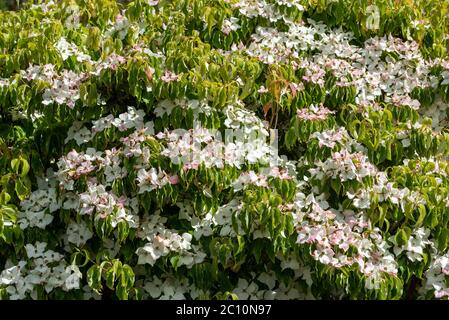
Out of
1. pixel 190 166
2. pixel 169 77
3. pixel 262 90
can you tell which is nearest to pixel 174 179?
pixel 190 166

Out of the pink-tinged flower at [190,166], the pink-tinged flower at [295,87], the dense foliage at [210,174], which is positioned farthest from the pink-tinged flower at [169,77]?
the pink-tinged flower at [295,87]

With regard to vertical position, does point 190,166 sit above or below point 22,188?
above

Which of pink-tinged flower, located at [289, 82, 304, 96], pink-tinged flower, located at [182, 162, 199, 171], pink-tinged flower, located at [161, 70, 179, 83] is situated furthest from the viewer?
pink-tinged flower, located at [289, 82, 304, 96]

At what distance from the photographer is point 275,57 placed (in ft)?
11.9

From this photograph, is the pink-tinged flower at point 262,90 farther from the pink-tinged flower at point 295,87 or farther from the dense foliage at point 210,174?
the pink-tinged flower at point 295,87

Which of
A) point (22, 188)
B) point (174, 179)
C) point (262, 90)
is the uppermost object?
point (262, 90)

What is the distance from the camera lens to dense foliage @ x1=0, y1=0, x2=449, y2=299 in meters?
3.12

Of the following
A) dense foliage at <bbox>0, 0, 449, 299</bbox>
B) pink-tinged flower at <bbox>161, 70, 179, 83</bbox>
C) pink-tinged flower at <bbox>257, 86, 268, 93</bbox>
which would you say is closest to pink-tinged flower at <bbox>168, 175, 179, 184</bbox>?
dense foliage at <bbox>0, 0, 449, 299</bbox>

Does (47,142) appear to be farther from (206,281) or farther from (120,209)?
(206,281)

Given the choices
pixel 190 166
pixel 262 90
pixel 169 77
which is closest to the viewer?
pixel 190 166

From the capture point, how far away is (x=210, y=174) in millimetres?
3092

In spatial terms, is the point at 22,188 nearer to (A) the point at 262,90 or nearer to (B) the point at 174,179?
(B) the point at 174,179

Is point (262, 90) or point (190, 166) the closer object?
point (190, 166)

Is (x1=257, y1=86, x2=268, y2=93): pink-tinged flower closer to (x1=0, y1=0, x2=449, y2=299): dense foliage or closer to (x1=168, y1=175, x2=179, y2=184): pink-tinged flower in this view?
(x1=0, y1=0, x2=449, y2=299): dense foliage
